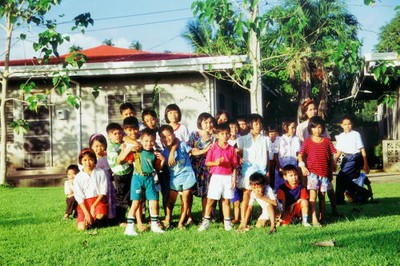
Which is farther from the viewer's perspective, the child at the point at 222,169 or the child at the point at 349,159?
the child at the point at 349,159

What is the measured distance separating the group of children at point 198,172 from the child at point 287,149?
23 centimetres

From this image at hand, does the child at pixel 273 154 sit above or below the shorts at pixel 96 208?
above

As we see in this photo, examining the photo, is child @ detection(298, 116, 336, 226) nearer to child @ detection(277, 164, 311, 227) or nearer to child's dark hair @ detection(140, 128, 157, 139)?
child @ detection(277, 164, 311, 227)

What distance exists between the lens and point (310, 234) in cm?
593

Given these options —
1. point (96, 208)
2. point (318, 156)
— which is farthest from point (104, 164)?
point (318, 156)

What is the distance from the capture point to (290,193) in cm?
709

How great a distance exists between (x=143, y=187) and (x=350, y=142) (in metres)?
3.72

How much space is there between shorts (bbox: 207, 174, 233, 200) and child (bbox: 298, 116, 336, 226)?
97cm

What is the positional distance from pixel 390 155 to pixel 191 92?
5.84 meters

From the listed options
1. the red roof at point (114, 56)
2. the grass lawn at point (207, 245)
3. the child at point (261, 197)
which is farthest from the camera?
the red roof at point (114, 56)

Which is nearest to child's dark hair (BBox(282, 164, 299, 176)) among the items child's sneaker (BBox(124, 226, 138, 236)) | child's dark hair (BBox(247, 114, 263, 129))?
child's dark hair (BBox(247, 114, 263, 129))

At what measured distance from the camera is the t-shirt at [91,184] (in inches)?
278

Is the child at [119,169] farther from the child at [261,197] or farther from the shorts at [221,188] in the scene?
the child at [261,197]

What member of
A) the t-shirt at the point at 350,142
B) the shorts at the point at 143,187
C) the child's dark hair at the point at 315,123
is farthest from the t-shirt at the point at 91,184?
the t-shirt at the point at 350,142
